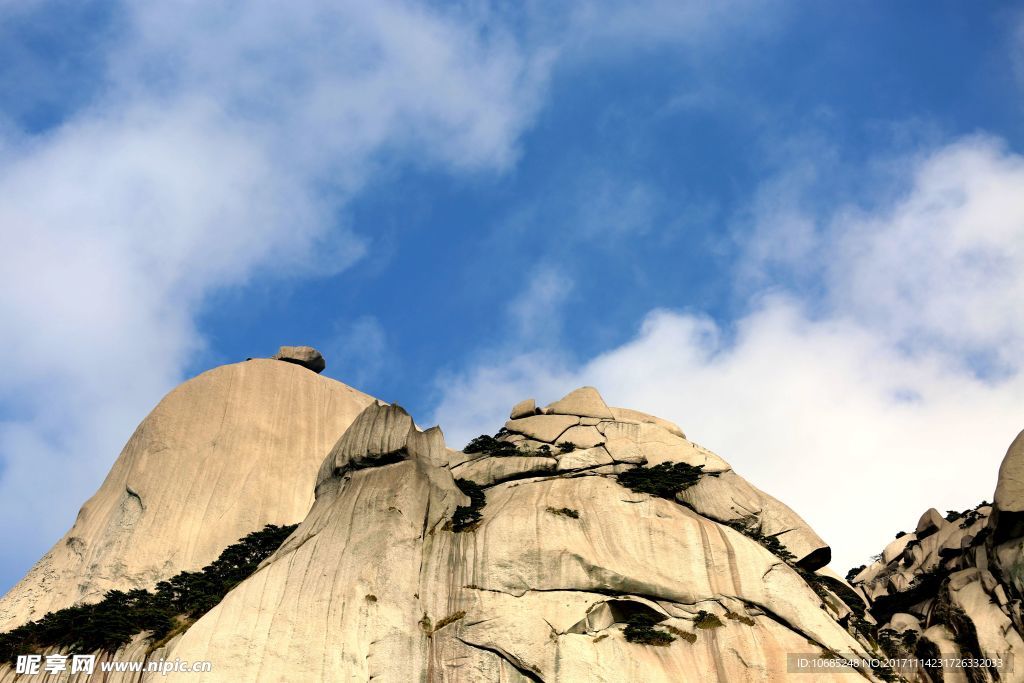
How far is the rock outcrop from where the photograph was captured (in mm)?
53531

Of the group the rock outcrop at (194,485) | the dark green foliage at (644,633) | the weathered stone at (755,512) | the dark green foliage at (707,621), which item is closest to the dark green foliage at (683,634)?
the dark green foliage at (644,633)

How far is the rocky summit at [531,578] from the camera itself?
34844 mm

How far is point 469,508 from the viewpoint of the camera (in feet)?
136

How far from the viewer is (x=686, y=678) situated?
34.6 meters

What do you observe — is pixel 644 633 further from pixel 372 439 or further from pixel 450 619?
pixel 372 439

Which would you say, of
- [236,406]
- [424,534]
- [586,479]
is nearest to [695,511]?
[586,479]

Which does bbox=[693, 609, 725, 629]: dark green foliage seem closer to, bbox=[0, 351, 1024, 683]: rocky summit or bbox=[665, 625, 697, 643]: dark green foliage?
bbox=[0, 351, 1024, 683]: rocky summit

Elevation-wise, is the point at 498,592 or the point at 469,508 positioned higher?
the point at 469,508

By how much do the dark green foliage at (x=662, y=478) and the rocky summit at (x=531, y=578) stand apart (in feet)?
0.40

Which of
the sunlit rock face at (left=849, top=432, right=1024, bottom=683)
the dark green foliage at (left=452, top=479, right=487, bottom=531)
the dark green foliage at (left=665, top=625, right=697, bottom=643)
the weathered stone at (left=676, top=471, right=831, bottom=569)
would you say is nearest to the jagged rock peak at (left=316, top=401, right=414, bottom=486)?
the dark green foliage at (left=452, top=479, right=487, bottom=531)

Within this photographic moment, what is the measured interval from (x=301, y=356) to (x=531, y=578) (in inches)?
1408

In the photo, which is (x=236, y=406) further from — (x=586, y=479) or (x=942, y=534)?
(x=942, y=534)

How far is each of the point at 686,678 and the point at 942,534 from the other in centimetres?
2480

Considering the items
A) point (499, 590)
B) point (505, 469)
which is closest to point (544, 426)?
point (505, 469)
